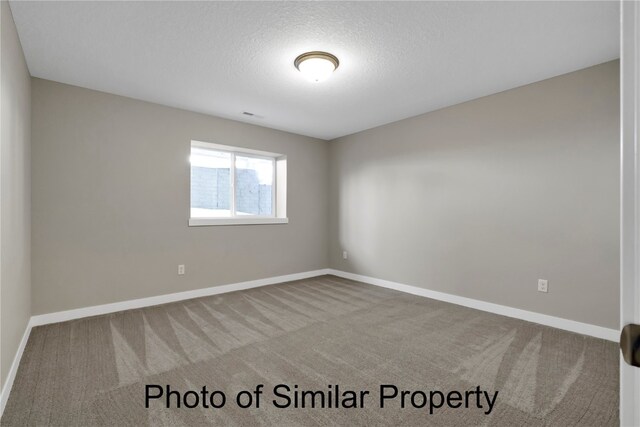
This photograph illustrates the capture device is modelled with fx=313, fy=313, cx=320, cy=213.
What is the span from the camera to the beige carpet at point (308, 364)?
1731 mm

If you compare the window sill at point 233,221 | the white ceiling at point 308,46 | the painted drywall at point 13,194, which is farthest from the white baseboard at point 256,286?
the white ceiling at point 308,46

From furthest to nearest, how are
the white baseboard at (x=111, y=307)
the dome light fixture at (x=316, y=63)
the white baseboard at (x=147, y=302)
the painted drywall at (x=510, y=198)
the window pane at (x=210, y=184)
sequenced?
the window pane at (x=210, y=184)
the white baseboard at (x=147, y=302)
the painted drywall at (x=510, y=198)
the dome light fixture at (x=316, y=63)
the white baseboard at (x=111, y=307)

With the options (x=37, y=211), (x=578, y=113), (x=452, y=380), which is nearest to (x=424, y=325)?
(x=452, y=380)

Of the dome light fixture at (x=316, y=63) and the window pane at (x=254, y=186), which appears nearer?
the dome light fixture at (x=316, y=63)

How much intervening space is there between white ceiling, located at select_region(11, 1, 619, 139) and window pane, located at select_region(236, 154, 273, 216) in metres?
1.29

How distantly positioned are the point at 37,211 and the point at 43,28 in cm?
166

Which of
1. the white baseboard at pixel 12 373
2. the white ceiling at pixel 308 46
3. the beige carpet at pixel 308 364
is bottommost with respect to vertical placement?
the beige carpet at pixel 308 364

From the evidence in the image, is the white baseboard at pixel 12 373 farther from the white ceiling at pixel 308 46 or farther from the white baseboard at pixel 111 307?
the white ceiling at pixel 308 46

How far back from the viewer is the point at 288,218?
4941 millimetres

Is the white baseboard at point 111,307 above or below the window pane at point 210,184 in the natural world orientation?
below

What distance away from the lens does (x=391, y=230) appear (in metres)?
4.45

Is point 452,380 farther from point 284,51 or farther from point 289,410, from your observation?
point 284,51

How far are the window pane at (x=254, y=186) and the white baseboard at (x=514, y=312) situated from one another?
80.8 inches

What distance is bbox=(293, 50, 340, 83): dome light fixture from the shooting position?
254cm
